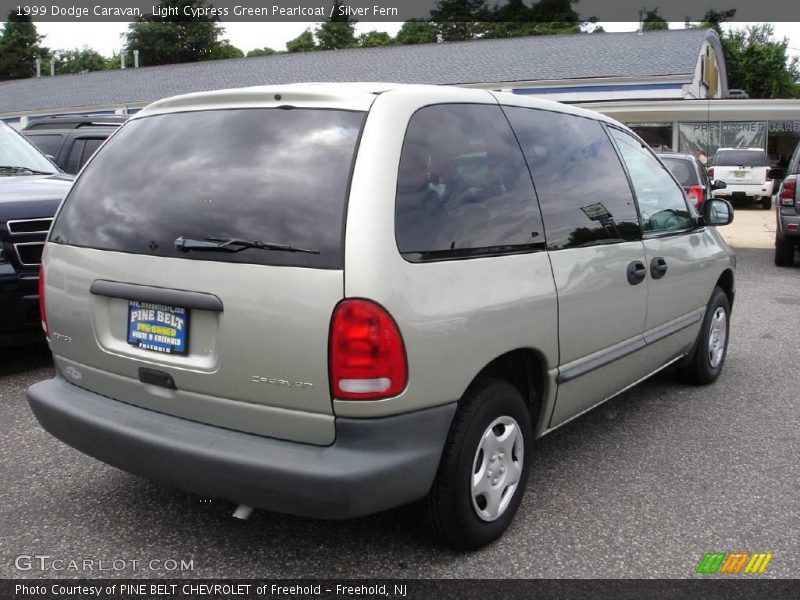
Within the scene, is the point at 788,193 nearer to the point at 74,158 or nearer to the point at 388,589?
the point at 74,158

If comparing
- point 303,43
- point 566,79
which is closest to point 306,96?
point 566,79

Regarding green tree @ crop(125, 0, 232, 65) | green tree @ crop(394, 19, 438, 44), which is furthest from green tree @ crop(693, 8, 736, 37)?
green tree @ crop(125, 0, 232, 65)

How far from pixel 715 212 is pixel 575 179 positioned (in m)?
1.77

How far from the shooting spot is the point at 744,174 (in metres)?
22.1

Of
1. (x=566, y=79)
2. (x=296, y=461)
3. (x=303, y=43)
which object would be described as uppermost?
(x=303, y=43)

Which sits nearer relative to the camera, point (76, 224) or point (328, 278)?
A: point (328, 278)

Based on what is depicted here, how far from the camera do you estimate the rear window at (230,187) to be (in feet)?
8.55

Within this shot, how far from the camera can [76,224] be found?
3.18 meters

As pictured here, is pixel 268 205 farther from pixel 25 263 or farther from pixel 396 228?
pixel 25 263

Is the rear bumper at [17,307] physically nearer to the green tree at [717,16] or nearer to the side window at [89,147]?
the side window at [89,147]

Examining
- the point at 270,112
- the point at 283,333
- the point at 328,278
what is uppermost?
the point at 270,112

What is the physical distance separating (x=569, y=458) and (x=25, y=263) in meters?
3.72

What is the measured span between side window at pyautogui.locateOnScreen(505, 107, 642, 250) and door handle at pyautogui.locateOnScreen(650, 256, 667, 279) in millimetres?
186

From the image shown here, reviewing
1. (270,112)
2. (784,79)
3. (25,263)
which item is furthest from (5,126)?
(784,79)
